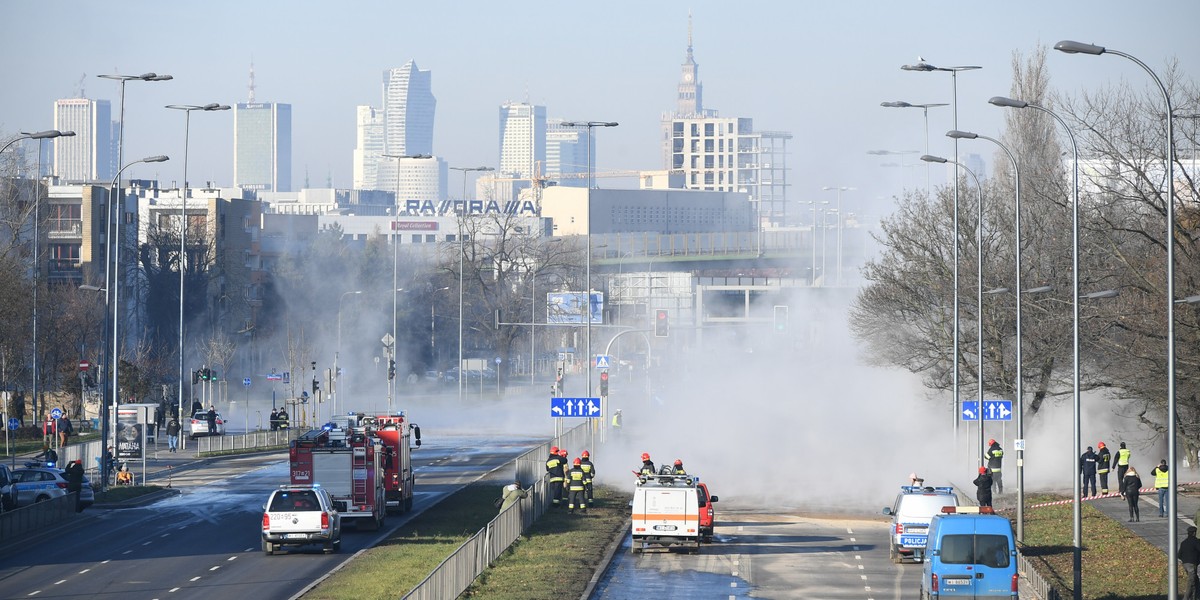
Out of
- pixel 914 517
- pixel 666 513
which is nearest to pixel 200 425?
pixel 666 513

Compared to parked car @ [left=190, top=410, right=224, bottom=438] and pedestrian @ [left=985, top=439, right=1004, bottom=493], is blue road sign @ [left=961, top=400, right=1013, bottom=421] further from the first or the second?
parked car @ [left=190, top=410, right=224, bottom=438]

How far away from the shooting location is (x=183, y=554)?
33938 millimetres

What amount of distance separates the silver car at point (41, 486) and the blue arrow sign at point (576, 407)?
46.4 ft

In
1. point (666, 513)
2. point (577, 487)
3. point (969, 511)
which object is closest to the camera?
point (969, 511)

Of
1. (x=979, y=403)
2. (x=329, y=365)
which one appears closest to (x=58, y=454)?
(x=979, y=403)

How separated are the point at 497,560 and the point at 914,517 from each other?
8.03 metres

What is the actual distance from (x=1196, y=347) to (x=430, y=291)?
93.6 m

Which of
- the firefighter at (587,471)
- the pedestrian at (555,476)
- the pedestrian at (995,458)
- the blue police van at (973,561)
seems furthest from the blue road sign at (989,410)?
the blue police van at (973,561)

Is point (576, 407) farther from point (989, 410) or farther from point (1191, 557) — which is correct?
point (1191, 557)

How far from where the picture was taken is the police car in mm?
31750

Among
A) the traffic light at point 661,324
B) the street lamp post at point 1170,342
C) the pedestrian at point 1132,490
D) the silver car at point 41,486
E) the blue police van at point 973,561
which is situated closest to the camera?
the street lamp post at point 1170,342

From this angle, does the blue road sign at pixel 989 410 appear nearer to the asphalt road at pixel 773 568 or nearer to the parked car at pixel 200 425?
the asphalt road at pixel 773 568

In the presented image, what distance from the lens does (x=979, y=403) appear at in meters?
44.5

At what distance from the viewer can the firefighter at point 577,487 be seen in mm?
42094
